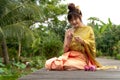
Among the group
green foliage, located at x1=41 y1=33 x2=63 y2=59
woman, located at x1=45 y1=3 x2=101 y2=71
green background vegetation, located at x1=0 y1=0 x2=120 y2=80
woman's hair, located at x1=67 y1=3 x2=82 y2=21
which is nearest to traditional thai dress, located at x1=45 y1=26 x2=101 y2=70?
woman, located at x1=45 y1=3 x2=101 y2=71

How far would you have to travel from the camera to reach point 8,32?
1447 centimetres

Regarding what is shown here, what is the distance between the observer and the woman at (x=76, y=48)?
610cm

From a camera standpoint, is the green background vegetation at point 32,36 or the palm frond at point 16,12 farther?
the palm frond at point 16,12

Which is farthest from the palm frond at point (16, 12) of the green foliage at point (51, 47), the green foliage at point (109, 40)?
the green foliage at point (109, 40)

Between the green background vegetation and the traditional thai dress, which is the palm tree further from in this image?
the traditional thai dress

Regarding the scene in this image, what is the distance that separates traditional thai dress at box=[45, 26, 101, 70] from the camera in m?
6.11

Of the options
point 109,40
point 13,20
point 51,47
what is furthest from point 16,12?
point 109,40

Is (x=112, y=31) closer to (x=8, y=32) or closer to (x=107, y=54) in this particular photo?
(x=107, y=54)

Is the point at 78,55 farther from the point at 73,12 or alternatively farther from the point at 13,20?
the point at 13,20

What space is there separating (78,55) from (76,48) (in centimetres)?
11

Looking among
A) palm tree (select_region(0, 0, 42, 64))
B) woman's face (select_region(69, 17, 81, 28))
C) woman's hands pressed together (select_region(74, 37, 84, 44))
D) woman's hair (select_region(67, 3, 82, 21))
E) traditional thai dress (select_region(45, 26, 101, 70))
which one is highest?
palm tree (select_region(0, 0, 42, 64))

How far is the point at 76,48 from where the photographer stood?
627 centimetres

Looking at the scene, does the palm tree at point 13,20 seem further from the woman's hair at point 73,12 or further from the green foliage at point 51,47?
the woman's hair at point 73,12

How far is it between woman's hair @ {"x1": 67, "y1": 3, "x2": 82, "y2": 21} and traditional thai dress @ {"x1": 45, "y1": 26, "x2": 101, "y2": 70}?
0.86 feet
